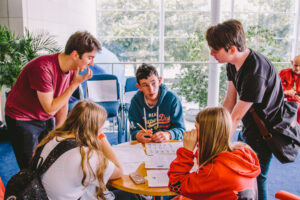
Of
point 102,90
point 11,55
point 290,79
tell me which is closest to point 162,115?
point 102,90

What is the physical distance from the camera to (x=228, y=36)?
4.67ft

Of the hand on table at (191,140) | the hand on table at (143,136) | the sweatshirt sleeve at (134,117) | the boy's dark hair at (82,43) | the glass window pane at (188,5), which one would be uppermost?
the glass window pane at (188,5)

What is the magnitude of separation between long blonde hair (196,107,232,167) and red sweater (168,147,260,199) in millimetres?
42

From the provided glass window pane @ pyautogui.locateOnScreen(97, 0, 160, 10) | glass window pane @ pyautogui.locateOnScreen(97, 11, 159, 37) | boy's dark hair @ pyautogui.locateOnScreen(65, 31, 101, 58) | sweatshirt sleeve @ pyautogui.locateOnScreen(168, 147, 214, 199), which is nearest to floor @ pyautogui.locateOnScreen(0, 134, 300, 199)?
sweatshirt sleeve @ pyautogui.locateOnScreen(168, 147, 214, 199)

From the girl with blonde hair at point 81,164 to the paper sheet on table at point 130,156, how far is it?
14cm

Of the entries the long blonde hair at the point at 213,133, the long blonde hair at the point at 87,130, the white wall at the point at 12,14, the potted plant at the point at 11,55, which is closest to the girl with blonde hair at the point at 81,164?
the long blonde hair at the point at 87,130

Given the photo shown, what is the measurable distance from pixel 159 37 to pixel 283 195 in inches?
297

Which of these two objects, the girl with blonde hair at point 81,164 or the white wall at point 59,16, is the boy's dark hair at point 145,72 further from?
the white wall at point 59,16

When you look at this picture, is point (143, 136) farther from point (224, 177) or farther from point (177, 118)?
point (224, 177)

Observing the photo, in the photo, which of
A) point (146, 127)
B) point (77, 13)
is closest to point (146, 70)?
point (146, 127)

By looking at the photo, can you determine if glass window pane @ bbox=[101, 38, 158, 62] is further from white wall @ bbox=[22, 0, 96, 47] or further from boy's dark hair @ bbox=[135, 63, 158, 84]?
boy's dark hair @ bbox=[135, 63, 158, 84]

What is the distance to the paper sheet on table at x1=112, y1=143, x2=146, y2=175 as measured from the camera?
1501mm

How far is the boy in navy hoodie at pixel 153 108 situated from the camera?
2.03 meters

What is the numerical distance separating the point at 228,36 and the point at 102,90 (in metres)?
2.53
